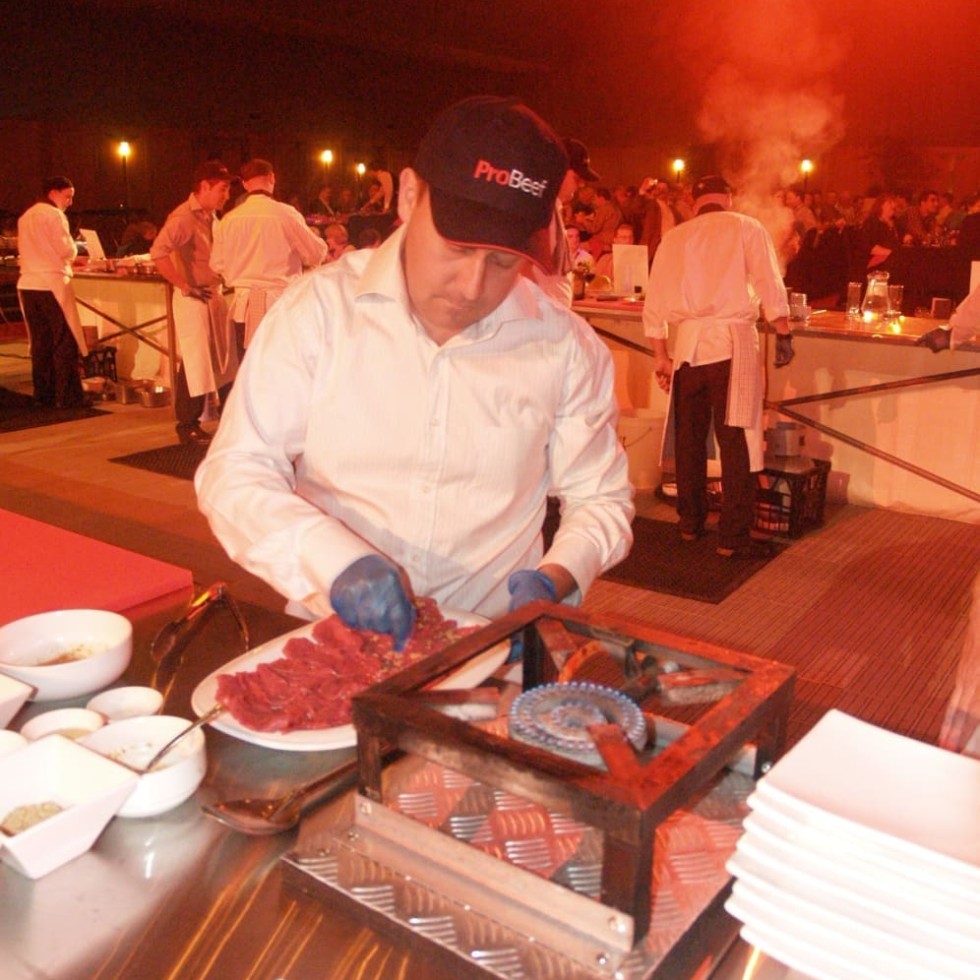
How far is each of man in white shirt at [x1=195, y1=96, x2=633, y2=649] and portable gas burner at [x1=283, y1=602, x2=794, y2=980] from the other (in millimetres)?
397

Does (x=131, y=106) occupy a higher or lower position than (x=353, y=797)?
higher

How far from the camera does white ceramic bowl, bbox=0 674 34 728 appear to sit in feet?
4.28

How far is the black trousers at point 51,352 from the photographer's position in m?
7.64

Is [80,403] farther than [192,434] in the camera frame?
Yes

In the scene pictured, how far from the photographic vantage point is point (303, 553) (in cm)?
153

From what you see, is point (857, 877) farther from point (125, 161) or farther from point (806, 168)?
point (125, 161)

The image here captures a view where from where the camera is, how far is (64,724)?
50.3 inches

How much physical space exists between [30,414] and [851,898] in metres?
7.84

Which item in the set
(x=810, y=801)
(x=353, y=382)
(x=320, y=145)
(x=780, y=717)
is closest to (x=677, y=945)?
(x=810, y=801)

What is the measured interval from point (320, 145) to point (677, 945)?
18.0m

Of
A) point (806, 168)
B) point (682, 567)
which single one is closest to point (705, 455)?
point (682, 567)

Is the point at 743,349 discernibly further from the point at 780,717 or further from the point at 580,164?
the point at 780,717

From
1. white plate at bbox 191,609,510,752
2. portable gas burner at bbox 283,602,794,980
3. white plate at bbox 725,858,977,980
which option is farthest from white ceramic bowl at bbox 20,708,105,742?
white plate at bbox 725,858,977,980

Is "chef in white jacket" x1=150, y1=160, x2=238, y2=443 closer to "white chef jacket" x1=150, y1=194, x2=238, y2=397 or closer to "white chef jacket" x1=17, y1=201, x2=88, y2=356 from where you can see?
"white chef jacket" x1=150, y1=194, x2=238, y2=397
